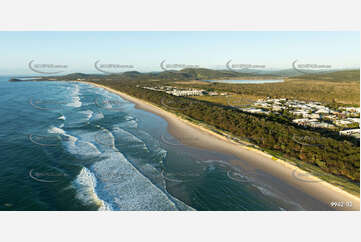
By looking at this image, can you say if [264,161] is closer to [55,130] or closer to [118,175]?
[118,175]

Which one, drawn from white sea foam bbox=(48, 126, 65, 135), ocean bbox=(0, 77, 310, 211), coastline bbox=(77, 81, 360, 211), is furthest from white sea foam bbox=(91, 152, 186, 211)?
white sea foam bbox=(48, 126, 65, 135)

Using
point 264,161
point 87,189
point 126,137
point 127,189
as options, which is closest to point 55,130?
point 126,137

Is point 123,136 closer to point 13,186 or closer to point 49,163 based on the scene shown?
point 49,163

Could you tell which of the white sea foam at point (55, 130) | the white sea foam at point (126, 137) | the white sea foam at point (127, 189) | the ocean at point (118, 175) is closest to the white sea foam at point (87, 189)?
the ocean at point (118, 175)

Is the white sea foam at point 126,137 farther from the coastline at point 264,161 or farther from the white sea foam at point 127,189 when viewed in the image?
the coastline at point 264,161

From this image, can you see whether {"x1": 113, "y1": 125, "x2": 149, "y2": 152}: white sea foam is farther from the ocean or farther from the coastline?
the coastline

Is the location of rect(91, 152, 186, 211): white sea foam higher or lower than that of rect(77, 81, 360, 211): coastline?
lower
